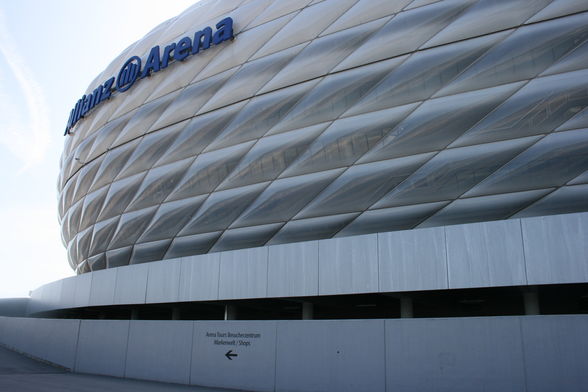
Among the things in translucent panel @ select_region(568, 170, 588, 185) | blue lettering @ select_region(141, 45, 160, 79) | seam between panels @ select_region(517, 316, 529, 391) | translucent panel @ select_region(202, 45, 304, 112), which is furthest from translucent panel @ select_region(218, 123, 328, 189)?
seam between panels @ select_region(517, 316, 529, 391)

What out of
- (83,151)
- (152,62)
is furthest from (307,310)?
(83,151)

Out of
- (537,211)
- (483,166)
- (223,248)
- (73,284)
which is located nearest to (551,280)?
(537,211)

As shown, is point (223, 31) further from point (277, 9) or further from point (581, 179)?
point (581, 179)

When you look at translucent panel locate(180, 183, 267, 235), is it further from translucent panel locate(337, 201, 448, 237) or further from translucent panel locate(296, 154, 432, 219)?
translucent panel locate(337, 201, 448, 237)

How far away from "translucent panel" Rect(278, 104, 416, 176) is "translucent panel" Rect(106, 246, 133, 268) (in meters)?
7.58

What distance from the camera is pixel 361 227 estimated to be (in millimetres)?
13617

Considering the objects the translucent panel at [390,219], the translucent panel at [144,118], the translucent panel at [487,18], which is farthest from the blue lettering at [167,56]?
the translucent panel at [390,219]

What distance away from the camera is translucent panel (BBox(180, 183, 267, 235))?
15.9m

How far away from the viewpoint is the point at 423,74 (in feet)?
44.6

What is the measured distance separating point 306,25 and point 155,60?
6916 mm

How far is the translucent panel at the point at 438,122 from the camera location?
12602 millimetres

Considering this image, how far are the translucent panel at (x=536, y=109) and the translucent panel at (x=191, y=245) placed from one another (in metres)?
8.06

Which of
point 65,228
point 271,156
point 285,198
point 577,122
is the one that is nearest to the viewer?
point 577,122

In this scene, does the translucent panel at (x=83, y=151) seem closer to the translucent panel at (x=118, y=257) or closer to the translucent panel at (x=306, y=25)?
the translucent panel at (x=118, y=257)
